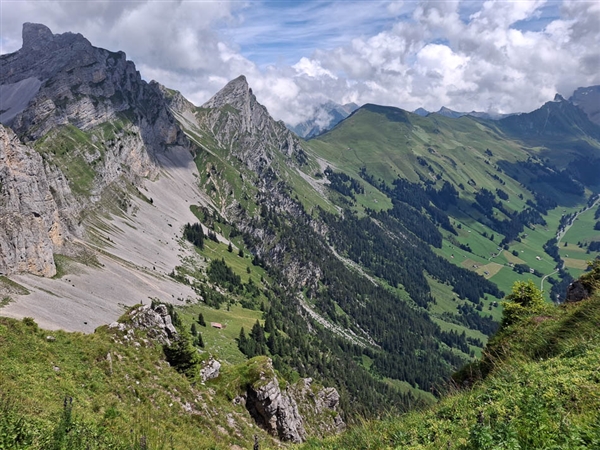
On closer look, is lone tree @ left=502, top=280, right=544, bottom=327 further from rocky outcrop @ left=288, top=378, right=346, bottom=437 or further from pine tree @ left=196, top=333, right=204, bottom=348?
pine tree @ left=196, top=333, right=204, bottom=348

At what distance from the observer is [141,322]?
3441 cm

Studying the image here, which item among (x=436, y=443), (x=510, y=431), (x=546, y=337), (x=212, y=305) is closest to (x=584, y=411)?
Answer: (x=510, y=431)

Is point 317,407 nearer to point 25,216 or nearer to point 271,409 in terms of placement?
point 271,409

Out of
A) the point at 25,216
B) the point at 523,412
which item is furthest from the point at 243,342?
the point at 523,412

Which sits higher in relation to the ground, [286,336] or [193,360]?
[193,360]

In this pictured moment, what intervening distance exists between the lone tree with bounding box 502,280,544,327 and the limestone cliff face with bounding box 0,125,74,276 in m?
106

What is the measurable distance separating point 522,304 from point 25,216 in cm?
12125

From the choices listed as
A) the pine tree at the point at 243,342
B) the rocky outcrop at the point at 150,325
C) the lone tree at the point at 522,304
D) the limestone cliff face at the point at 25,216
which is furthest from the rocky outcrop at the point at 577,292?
the limestone cliff face at the point at 25,216

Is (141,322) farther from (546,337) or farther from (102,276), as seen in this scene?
(102,276)

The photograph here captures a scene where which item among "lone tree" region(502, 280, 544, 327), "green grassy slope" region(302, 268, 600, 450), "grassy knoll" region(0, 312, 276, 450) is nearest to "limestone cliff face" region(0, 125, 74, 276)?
"grassy knoll" region(0, 312, 276, 450)

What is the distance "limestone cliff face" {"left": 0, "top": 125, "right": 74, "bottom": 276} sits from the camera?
9306cm

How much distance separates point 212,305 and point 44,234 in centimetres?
6694

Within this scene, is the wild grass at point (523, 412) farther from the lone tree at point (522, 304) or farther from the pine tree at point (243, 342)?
the pine tree at point (243, 342)

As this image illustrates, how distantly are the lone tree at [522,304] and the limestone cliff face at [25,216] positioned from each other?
106 metres
